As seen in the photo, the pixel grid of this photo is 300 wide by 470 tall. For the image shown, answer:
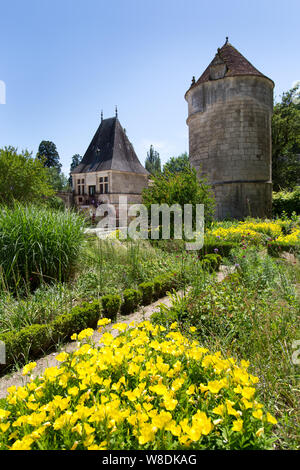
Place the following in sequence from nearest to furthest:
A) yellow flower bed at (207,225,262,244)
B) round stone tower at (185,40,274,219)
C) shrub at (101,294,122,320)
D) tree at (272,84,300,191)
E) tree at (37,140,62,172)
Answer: shrub at (101,294,122,320), yellow flower bed at (207,225,262,244), round stone tower at (185,40,274,219), tree at (272,84,300,191), tree at (37,140,62,172)

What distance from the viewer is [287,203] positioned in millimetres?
15695

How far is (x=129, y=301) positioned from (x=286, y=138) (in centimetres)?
2156

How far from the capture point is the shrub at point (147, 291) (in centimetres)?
411

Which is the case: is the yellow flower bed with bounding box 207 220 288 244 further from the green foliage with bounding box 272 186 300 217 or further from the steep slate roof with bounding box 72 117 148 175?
the steep slate roof with bounding box 72 117 148 175

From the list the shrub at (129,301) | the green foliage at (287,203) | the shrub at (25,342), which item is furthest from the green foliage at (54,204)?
the green foliage at (287,203)

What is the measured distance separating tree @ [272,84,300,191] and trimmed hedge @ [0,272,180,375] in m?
19.1

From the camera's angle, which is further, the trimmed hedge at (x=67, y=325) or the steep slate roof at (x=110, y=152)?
the steep slate roof at (x=110, y=152)

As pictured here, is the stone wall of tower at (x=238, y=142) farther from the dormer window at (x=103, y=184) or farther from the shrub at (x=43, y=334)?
the dormer window at (x=103, y=184)

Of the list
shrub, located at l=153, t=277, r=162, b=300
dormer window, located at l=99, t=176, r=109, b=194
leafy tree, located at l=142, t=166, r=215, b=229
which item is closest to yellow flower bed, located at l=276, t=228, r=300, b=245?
leafy tree, located at l=142, t=166, r=215, b=229

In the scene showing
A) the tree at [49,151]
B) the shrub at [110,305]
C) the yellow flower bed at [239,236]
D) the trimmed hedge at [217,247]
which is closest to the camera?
the shrub at [110,305]

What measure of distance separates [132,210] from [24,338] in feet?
21.1

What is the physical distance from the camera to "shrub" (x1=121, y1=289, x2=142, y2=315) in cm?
382

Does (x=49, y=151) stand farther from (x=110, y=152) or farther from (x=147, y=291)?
(x=147, y=291)

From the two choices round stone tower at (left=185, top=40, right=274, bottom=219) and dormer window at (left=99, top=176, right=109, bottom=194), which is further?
dormer window at (left=99, top=176, right=109, bottom=194)
